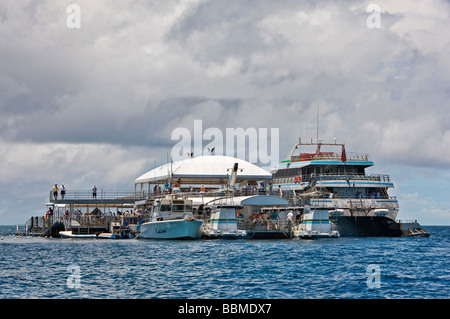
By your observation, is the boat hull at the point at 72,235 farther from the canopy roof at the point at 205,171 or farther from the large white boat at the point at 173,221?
the large white boat at the point at 173,221

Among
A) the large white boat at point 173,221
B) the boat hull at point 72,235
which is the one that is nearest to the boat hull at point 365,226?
the large white boat at point 173,221

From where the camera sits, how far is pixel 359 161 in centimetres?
10100

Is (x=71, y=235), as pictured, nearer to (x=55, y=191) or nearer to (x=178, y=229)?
(x=55, y=191)

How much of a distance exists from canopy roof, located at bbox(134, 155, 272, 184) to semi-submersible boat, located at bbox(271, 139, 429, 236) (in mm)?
5506

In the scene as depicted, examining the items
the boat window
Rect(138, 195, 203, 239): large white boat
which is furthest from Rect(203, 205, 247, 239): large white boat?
the boat window

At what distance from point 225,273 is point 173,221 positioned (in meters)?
30.4

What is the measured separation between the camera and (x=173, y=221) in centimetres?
7162

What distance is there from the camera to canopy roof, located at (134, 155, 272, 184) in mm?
97125

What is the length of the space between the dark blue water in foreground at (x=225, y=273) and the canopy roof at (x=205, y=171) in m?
34.2

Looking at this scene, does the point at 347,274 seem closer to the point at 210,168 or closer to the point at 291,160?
the point at 210,168

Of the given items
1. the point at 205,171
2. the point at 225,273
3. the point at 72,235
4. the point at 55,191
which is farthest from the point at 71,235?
the point at 225,273

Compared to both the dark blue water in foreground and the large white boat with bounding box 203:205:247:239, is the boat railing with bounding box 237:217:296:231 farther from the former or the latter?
the dark blue water in foreground
